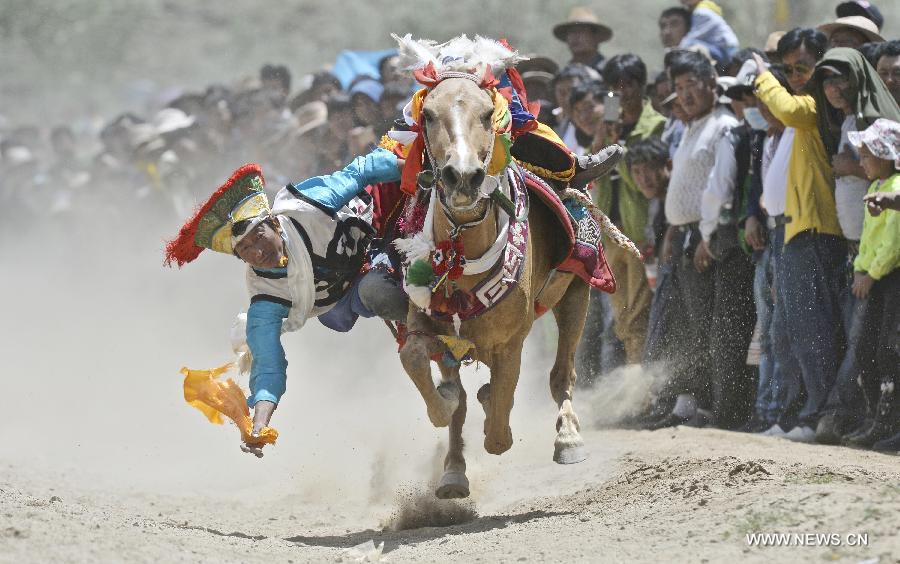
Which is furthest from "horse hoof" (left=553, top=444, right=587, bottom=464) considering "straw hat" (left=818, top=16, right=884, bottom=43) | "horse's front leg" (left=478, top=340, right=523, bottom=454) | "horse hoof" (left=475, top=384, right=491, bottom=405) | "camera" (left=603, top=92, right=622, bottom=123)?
"straw hat" (left=818, top=16, right=884, bottom=43)

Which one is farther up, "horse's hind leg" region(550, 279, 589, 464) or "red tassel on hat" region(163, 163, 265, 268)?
"red tassel on hat" region(163, 163, 265, 268)

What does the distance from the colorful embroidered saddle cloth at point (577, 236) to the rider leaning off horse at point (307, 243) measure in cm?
28

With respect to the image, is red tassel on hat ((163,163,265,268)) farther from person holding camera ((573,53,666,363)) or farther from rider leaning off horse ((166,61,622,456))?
person holding camera ((573,53,666,363))

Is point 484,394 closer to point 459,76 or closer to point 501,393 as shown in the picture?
point 501,393

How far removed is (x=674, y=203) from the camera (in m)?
9.05

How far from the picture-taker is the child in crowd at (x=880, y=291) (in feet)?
24.0

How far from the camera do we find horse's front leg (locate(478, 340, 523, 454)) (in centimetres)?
651

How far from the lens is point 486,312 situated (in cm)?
624

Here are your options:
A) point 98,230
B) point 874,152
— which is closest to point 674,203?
point 874,152

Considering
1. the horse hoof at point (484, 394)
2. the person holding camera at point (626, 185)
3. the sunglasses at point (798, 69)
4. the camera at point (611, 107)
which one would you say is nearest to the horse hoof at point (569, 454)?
the horse hoof at point (484, 394)

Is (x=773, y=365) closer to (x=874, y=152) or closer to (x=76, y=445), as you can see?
(x=874, y=152)

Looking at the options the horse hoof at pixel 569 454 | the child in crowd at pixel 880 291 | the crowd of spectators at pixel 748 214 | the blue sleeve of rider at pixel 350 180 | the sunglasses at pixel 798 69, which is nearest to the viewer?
the blue sleeve of rider at pixel 350 180

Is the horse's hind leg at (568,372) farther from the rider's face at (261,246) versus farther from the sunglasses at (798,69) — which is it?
the sunglasses at (798,69)

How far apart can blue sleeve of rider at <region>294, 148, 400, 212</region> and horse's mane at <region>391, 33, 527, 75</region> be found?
0.59 meters
